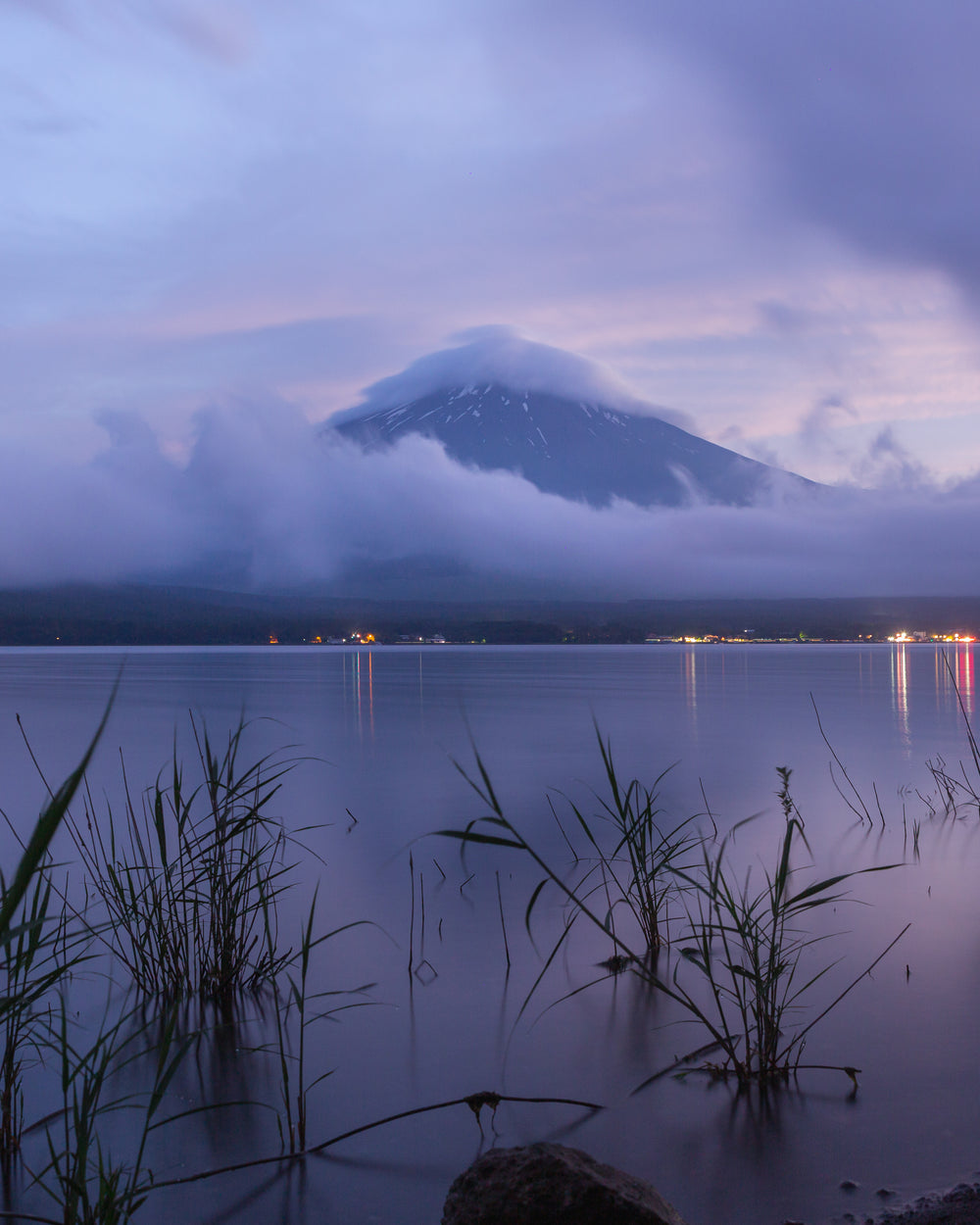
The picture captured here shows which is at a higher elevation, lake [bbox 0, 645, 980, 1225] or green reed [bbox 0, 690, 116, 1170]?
green reed [bbox 0, 690, 116, 1170]

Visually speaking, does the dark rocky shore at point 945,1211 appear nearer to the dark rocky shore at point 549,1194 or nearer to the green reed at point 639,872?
the dark rocky shore at point 549,1194

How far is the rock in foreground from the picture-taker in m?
2.77

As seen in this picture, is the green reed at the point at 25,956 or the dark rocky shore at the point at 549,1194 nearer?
the green reed at the point at 25,956

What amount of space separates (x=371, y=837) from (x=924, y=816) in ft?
20.6

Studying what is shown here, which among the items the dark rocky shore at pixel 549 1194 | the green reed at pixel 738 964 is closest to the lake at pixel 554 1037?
the green reed at pixel 738 964

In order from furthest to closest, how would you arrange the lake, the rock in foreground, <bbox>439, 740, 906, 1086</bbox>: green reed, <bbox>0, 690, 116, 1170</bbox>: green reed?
<bbox>439, 740, 906, 1086</bbox>: green reed → the lake → the rock in foreground → <bbox>0, 690, 116, 1170</bbox>: green reed

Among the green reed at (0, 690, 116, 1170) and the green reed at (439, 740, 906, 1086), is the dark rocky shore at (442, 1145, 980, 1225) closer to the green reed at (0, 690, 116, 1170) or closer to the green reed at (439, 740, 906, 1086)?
the green reed at (439, 740, 906, 1086)

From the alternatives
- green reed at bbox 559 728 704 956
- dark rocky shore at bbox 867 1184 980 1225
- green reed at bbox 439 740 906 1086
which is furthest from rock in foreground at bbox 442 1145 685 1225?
green reed at bbox 559 728 704 956

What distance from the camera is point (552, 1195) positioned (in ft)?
9.16

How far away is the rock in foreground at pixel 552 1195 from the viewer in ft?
9.09

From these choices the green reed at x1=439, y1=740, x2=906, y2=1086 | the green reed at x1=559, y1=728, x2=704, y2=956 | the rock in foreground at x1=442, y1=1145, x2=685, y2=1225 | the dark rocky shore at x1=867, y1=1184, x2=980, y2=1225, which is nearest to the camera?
the rock in foreground at x1=442, y1=1145, x2=685, y2=1225

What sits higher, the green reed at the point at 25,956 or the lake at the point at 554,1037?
the green reed at the point at 25,956

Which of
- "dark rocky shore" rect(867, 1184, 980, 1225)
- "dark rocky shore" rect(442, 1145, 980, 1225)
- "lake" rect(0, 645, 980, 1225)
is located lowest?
"lake" rect(0, 645, 980, 1225)

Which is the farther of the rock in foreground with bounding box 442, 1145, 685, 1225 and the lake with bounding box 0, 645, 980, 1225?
the lake with bounding box 0, 645, 980, 1225
